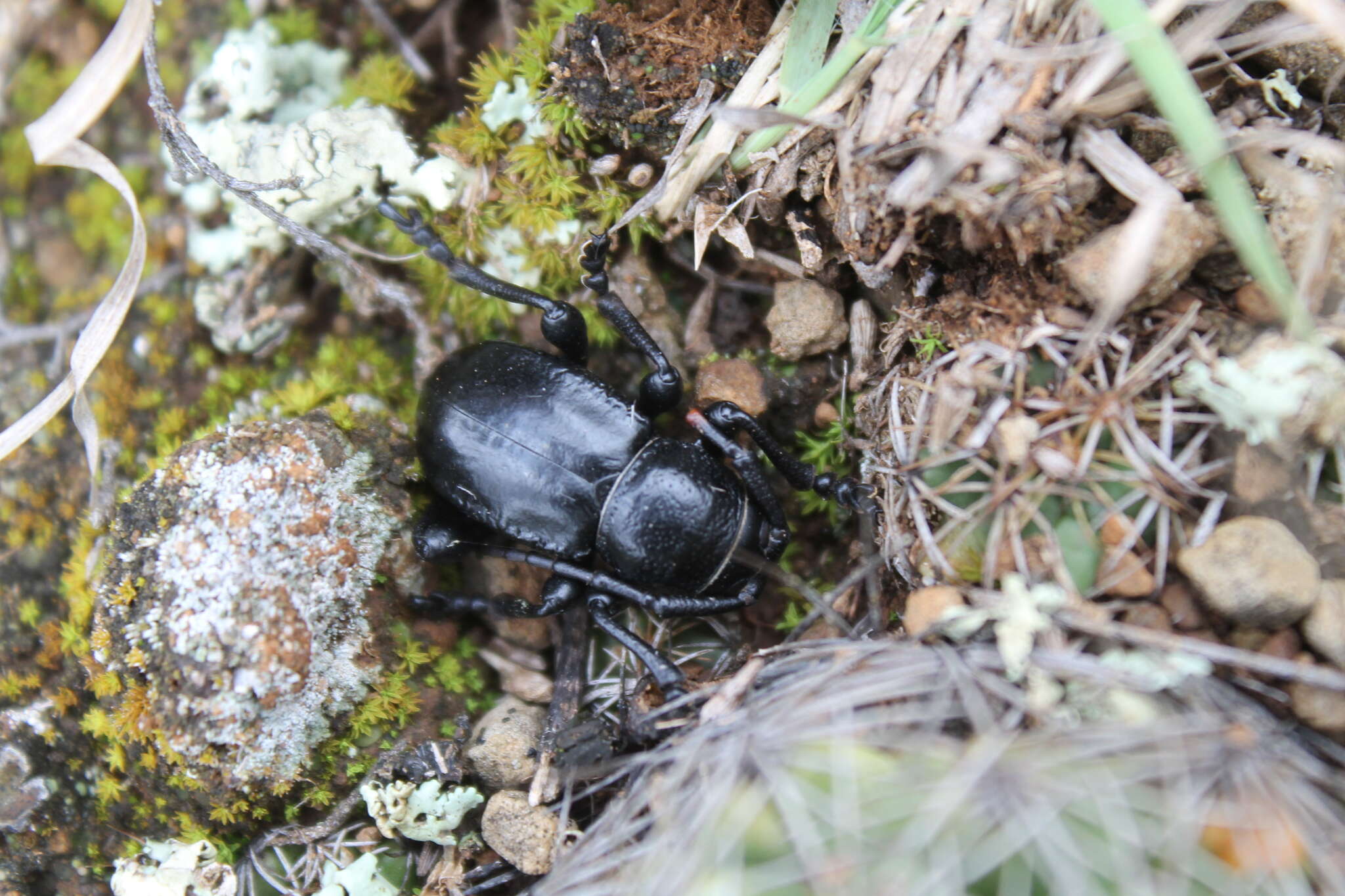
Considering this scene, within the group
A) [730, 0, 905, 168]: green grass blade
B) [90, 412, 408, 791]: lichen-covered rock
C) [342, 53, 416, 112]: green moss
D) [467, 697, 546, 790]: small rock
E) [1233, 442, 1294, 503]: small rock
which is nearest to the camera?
[1233, 442, 1294, 503]: small rock

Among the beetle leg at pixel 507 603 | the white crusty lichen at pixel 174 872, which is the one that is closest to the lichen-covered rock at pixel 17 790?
the white crusty lichen at pixel 174 872

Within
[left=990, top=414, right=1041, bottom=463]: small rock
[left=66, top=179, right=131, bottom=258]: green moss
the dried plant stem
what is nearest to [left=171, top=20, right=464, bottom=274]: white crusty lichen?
[left=66, top=179, right=131, bottom=258]: green moss

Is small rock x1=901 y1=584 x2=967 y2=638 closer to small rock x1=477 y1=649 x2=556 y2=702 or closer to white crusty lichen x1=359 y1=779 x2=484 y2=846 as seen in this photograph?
small rock x1=477 y1=649 x2=556 y2=702

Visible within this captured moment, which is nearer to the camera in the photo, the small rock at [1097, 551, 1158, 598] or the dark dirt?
the small rock at [1097, 551, 1158, 598]

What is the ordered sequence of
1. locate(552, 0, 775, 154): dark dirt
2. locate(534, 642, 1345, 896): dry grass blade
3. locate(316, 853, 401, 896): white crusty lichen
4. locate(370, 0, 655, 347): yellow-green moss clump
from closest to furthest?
locate(534, 642, 1345, 896): dry grass blade < locate(316, 853, 401, 896): white crusty lichen < locate(552, 0, 775, 154): dark dirt < locate(370, 0, 655, 347): yellow-green moss clump

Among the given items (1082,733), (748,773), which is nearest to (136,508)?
(748,773)

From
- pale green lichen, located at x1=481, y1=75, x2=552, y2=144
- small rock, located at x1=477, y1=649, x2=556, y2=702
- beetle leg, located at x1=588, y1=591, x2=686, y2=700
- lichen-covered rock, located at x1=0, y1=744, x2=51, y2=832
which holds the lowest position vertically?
small rock, located at x1=477, y1=649, x2=556, y2=702

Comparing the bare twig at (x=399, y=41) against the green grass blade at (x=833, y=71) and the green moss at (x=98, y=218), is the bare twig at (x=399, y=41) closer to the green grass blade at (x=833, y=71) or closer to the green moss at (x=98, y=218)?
the green moss at (x=98, y=218)

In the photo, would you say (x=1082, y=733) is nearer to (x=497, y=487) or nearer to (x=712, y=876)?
(x=712, y=876)
